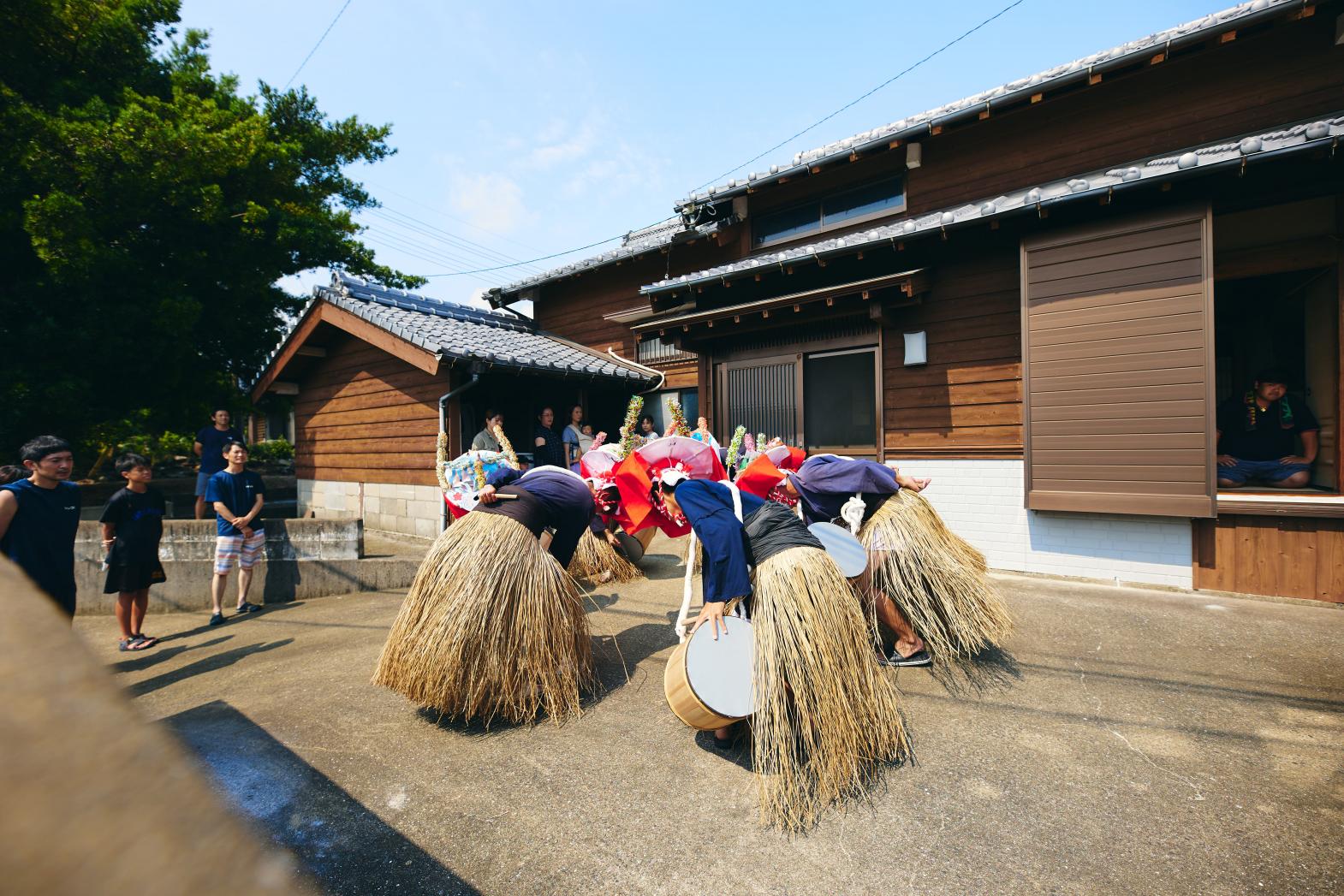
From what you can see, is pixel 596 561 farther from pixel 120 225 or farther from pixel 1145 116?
pixel 120 225

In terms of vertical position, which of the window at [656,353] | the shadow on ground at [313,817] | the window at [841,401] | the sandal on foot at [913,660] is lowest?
the shadow on ground at [313,817]

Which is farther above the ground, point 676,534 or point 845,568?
point 676,534

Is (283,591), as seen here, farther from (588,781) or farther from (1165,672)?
(1165,672)

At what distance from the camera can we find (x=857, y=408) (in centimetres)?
745

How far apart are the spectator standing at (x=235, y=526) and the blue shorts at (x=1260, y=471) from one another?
1023 cm

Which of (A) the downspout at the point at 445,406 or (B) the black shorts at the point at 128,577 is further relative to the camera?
(A) the downspout at the point at 445,406

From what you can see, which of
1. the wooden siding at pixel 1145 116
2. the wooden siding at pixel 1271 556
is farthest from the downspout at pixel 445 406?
the wooden siding at pixel 1271 556

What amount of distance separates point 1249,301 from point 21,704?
34.6ft

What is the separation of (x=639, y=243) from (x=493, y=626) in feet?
30.6

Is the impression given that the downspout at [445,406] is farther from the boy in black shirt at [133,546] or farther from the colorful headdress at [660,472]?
the colorful headdress at [660,472]

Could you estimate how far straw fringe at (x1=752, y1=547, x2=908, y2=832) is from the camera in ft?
8.54

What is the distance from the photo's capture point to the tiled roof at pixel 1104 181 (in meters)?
4.53

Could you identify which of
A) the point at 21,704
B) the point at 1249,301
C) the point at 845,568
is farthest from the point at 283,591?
the point at 1249,301

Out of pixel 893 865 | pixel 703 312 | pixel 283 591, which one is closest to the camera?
pixel 893 865
